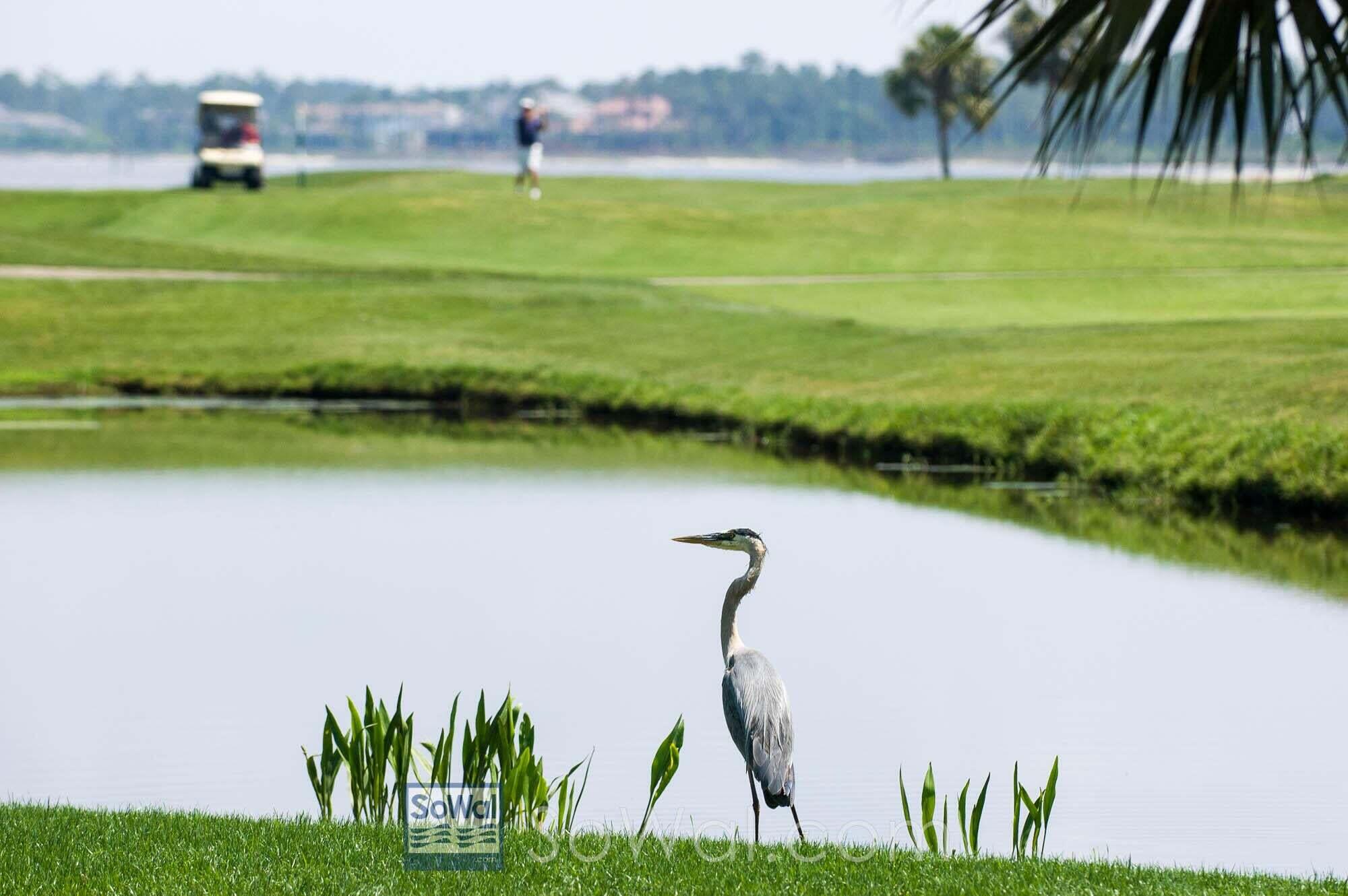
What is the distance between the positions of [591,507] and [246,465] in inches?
178

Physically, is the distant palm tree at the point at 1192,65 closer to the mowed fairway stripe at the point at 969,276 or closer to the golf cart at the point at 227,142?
the mowed fairway stripe at the point at 969,276

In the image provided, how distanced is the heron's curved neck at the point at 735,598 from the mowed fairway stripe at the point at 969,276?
2852 cm

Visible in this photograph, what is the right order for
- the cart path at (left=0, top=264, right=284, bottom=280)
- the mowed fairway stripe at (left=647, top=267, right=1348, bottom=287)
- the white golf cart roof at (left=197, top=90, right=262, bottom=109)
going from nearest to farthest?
the cart path at (left=0, top=264, right=284, bottom=280) < the mowed fairway stripe at (left=647, top=267, right=1348, bottom=287) < the white golf cart roof at (left=197, top=90, right=262, bottom=109)

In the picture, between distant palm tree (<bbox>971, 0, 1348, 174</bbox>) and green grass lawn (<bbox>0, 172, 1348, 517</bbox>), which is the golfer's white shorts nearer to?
green grass lawn (<bbox>0, 172, 1348, 517</bbox>)

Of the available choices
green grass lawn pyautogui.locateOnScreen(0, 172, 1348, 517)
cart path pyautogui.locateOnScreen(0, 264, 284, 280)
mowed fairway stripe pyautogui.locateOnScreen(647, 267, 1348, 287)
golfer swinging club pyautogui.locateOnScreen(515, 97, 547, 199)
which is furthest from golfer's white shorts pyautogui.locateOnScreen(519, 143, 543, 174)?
cart path pyautogui.locateOnScreen(0, 264, 284, 280)

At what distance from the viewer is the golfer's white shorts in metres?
52.7

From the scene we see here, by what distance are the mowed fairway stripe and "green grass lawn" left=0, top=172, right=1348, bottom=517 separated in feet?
1.04

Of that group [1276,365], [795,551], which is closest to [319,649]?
[795,551]

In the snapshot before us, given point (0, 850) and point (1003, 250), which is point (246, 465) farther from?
point (1003, 250)

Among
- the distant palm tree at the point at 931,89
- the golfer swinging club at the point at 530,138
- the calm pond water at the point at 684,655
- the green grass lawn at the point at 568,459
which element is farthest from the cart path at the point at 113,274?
the distant palm tree at the point at 931,89

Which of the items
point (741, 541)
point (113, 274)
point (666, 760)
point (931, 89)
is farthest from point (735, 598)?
point (931, 89)

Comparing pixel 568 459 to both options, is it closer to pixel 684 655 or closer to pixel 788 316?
pixel 684 655

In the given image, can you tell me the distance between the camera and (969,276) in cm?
3875

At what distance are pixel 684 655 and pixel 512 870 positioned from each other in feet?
17.0
